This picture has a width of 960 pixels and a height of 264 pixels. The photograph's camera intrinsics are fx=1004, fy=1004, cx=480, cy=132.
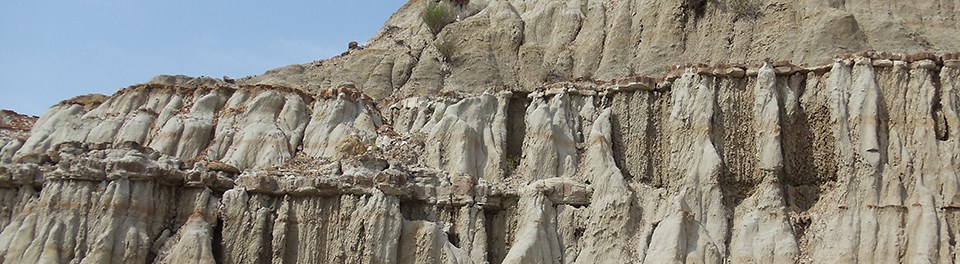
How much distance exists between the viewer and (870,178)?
2295 centimetres

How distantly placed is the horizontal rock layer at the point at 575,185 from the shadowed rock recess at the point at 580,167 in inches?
2.0

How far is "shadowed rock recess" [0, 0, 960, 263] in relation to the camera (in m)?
23.3

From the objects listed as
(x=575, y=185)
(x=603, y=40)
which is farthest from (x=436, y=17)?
(x=575, y=185)

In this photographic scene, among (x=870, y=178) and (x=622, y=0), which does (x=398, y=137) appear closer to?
(x=622, y=0)

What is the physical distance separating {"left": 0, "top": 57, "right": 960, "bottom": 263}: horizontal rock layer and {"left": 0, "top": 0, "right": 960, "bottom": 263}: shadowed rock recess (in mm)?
51

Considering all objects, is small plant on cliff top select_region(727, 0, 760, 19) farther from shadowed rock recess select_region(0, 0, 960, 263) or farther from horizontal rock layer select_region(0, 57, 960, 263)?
horizontal rock layer select_region(0, 57, 960, 263)

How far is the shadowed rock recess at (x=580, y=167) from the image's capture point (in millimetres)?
23266

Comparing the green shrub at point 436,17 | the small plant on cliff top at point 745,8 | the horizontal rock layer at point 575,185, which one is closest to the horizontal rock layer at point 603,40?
the small plant on cliff top at point 745,8

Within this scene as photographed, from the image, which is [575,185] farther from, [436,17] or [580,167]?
[436,17]

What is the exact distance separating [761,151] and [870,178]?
2.64 metres

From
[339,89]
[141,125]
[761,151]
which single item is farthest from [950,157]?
[141,125]

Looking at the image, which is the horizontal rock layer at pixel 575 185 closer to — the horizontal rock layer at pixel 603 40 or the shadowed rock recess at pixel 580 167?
the shadowed rock recess at pixel 580 167

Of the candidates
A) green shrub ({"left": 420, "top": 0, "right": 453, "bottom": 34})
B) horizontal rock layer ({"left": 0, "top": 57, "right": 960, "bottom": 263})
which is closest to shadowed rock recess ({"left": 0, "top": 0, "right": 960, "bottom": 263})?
horizontal rock layer ({"left": 0, "top": 57, "right": 960, "bottom": 263})

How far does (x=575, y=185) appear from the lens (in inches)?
998
